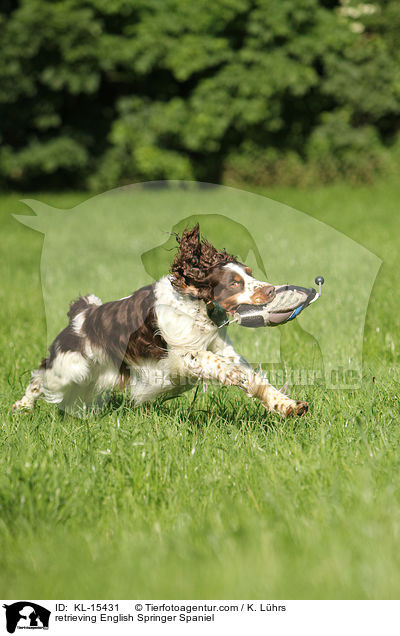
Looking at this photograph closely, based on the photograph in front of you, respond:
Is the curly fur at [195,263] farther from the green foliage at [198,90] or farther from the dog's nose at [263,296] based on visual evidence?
the green foliage at [198,90]

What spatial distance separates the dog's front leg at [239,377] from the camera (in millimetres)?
3535

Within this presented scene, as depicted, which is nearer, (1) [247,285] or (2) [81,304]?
(1) [247,285]

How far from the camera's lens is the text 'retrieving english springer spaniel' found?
354cm

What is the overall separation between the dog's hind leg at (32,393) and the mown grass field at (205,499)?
0.07m

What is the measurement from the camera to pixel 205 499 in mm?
3035

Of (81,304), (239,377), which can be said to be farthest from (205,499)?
(81,304)

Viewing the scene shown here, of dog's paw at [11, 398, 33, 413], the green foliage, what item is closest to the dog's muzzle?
dog's paw at [11, 398, 33, 413]

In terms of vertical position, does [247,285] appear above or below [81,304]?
below

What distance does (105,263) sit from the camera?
505 cm
